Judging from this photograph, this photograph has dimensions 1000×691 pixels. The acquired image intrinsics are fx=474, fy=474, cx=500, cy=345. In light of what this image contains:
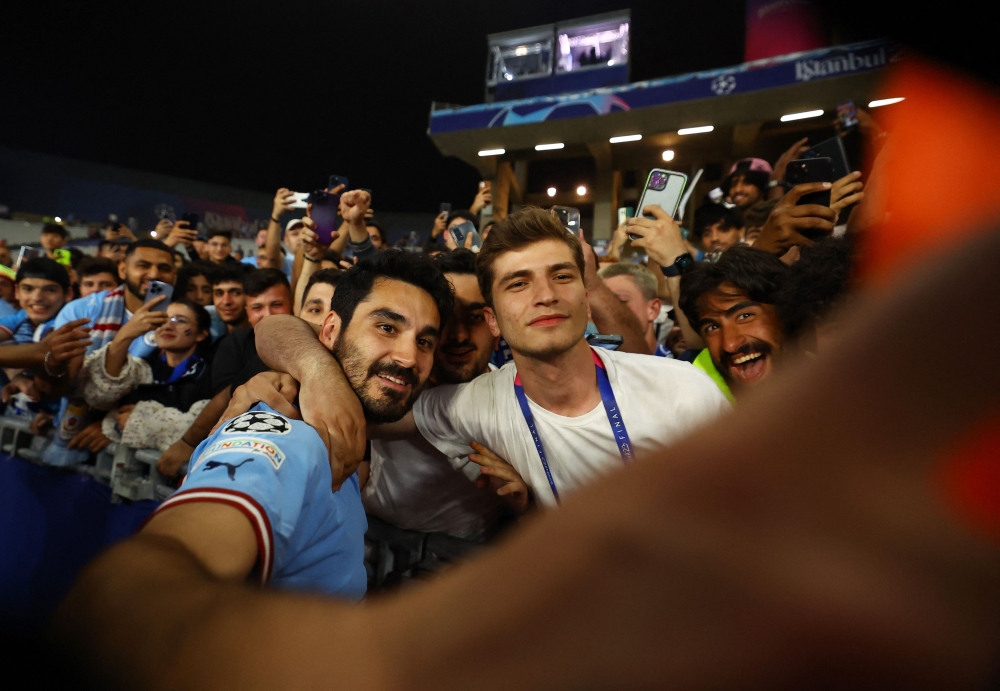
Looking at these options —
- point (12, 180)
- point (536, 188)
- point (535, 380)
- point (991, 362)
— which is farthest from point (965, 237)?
point (12, 180)

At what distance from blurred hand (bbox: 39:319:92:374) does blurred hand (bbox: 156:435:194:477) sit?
4.39ft

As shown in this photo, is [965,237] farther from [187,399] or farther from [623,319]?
[187,399]

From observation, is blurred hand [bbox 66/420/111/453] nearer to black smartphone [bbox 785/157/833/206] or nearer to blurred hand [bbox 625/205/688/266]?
blurred hand [bbox 625/205/688/266]

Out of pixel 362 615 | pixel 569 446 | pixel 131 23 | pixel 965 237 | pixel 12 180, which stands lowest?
pixel 569 446

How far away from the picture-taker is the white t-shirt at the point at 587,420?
205 cm

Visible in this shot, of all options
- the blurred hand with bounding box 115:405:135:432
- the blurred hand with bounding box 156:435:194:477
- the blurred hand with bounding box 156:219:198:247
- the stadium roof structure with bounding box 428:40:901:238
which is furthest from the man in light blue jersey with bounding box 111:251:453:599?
the stadium roof structure with bounding box 428:40:901:238

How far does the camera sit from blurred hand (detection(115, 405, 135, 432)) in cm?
327

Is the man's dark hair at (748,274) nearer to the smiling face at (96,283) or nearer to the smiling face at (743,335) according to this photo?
the smiling face at (743,335)

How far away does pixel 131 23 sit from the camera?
49.5 feet

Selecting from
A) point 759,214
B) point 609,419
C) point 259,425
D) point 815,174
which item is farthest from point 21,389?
point 759,214

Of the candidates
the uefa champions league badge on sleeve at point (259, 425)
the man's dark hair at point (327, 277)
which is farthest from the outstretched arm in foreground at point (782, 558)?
the man's dark hair at point (327, 277)

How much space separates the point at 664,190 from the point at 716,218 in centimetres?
161

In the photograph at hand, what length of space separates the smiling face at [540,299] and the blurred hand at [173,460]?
2.02m

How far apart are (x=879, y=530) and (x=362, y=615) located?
1.09 feet
